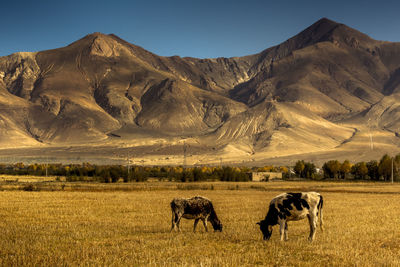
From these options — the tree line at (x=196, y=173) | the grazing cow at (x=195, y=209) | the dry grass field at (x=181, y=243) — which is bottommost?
the dry grass field at (x=181, y=243)

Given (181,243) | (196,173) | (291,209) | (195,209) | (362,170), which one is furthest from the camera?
(362,170)

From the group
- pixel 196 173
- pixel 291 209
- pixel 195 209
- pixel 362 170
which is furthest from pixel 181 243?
pixel 362 170

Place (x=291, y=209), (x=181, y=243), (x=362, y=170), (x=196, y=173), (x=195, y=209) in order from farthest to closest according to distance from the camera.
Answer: (x=362, y=170) → (x=196, y=173) → (x=195, y=209) → (x=291, y=209) → (x=181, y=243)

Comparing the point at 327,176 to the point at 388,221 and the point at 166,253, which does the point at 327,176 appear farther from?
the point at 166,253

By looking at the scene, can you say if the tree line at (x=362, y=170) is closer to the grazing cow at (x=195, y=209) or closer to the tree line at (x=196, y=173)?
the tree line at (x=196, y=173)

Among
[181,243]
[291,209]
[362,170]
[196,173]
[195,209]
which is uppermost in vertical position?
[362,170]

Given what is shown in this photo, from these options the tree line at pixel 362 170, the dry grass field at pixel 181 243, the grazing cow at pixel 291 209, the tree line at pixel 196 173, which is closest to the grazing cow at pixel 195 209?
the dry grass field at pixel 181 243

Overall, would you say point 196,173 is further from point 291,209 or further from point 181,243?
point 181,243

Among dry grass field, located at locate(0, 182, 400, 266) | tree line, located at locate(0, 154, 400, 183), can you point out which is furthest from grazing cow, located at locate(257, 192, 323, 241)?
tree line, located at locate(0, 154, 400, 183)

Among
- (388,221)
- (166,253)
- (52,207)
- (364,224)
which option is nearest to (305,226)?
(364,224)

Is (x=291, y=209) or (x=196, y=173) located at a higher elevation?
(x=196, y=173)

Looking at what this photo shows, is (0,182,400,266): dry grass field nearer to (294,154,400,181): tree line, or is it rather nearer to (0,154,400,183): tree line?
(0,154,400,183): tree line

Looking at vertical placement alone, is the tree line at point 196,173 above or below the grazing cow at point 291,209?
above

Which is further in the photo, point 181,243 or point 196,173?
point 196,173
